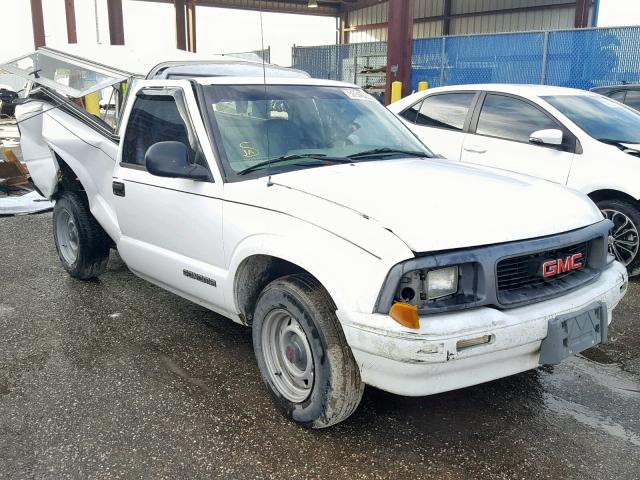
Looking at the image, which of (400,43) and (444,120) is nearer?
(444,120)

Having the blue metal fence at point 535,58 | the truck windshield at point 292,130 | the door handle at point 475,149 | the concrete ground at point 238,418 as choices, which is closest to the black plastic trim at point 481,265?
the concrete ground at point 238,418

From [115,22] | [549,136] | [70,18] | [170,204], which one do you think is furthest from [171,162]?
[70,18]

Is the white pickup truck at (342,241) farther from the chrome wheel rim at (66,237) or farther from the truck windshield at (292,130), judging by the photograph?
the chrome wheel rim at (66,237)

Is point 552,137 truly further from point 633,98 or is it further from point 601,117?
point 633,98

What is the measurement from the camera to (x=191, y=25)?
3259cm

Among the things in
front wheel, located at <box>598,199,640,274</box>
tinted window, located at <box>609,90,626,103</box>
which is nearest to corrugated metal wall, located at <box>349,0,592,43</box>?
tinted window, located at <box>609,90,626,103</box>

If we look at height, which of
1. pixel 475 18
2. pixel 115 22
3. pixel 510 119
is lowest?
pixel 510 119

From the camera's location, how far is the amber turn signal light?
2.46 meters

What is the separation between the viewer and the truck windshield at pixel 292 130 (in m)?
3.52

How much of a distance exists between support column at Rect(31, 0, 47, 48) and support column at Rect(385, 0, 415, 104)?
Answer: 1738 cm

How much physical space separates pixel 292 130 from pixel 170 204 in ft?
2.91

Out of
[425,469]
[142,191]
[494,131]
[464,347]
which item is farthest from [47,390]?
[494,131]

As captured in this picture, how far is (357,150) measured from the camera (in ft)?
12.4

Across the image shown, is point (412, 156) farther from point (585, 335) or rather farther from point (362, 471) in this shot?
point (362, 471)
